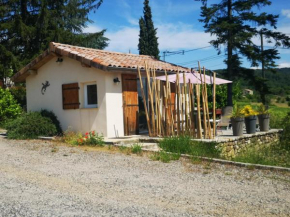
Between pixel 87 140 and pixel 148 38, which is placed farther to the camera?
pixel 148 38

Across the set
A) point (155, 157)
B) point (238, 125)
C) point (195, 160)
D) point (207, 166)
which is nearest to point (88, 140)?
point (155, 157)

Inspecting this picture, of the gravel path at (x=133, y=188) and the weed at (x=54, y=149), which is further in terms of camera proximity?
the weed at (x=54, y=149)

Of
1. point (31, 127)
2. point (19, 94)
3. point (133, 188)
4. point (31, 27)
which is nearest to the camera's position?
point (133, 188)

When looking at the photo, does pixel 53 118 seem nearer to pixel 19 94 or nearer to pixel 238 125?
pixel 238 125

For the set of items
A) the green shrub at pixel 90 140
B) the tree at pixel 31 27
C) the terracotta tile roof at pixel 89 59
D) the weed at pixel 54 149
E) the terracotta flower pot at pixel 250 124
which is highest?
the tree at pixel 31 27

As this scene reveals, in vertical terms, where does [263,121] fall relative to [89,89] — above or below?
below

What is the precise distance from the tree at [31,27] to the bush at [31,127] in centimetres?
827

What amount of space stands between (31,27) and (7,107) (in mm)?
6269

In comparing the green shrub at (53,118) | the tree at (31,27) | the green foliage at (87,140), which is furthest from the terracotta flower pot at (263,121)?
the tree at (31,27)

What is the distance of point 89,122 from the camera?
1180cm

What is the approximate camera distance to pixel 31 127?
11.9 m

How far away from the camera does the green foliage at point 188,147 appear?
8.20 meters

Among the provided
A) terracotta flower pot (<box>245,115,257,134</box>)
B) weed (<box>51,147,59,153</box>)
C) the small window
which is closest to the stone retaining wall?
terracotta flower pot (<box>245,115,257,134</box>)

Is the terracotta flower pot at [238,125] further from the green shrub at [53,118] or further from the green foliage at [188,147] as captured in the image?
the green shrub at [53,118]
